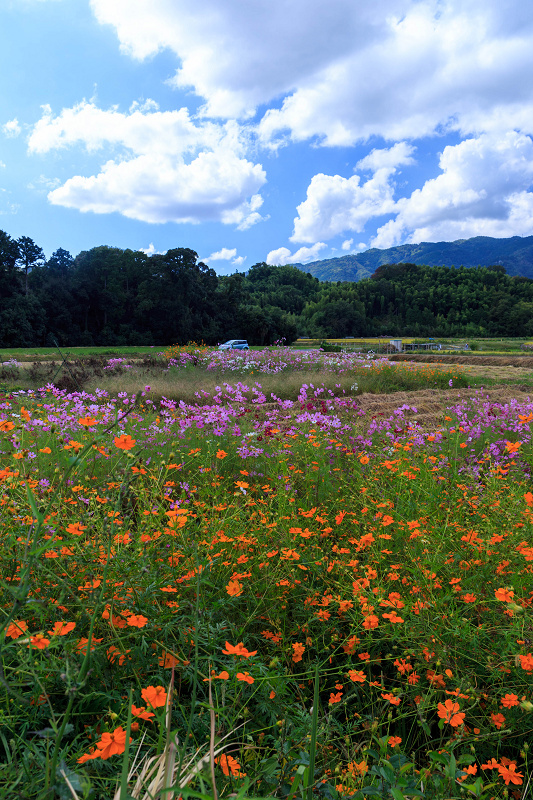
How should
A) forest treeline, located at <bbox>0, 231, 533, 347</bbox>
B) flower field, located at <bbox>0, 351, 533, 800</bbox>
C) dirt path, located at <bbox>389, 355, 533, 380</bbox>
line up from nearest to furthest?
flower field, located at <bbox>0, 351, 533, 800</bbox> → dirt path, located at <bbox>389, 355, 533, 380</bbox> → forest treeline, located at <bbox>0, 231, 533, 347</bbox>

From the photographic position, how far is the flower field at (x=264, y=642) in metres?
1.03

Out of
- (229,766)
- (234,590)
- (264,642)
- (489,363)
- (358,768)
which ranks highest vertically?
(234,590)

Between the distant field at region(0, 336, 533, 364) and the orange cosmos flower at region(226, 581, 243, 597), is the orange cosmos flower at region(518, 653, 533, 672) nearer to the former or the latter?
the orange cosmos flower at region(226, 581, 243, 597)

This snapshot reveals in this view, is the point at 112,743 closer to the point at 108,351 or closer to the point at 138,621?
the point at 138,621

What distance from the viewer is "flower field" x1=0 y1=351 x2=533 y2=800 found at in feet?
3.39

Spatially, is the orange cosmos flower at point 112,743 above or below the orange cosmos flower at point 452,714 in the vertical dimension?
above

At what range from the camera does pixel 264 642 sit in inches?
78.6

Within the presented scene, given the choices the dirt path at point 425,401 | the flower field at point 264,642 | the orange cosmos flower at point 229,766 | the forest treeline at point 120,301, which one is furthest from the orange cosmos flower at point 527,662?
the forest treeline at point 120,301

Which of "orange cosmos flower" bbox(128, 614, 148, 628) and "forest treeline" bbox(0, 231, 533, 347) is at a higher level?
"forest treeline" bbox(0, 231, 533, 347)

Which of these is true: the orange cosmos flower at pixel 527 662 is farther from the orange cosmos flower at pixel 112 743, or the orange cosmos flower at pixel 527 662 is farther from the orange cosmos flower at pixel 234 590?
the orange cosmos flower at pixel 112 743

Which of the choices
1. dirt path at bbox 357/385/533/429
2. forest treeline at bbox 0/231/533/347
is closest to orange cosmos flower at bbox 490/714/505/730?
dirt path at bbox 357/385/533/429

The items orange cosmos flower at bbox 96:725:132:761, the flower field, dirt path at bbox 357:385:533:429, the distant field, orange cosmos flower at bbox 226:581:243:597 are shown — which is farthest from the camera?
the distant field

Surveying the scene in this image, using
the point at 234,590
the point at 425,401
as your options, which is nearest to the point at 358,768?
the point at 234,590

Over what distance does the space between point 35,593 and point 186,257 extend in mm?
38333
